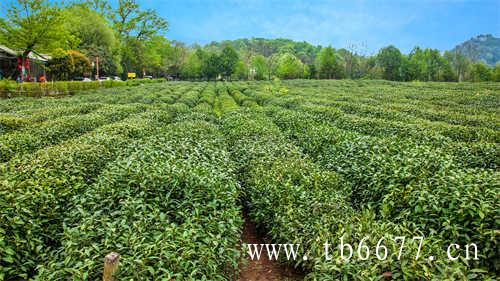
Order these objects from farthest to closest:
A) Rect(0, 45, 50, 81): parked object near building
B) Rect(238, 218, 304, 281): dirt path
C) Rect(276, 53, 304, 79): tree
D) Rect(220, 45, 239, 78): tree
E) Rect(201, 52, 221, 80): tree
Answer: Rect(201, 52, 221, 80): tree → Rect(220, 45, 239, 78): tree → Rect(276, 53, 304, 79): tree → Rect(0, 45, 50, 81): parked object near building → Rect(238, 218, 304, 281): dirt path

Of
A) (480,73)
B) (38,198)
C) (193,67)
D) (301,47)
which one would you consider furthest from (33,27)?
(301,47)

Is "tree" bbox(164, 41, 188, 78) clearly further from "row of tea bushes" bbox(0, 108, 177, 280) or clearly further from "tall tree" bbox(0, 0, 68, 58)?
"row of tea bushes" bbox(0, 108, 177, 280)

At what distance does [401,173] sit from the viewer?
4.98 meters

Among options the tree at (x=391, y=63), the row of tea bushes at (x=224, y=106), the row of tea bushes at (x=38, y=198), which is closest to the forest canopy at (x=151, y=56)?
the tree at (x=391, y=63)

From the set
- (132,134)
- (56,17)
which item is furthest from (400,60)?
(132,134)

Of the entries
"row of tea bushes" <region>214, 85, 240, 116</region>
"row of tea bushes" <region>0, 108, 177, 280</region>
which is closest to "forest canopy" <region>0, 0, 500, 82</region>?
"row of tea bushes" <region>214, 85, 240, 116</region>

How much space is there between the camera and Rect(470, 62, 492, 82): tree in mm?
57844

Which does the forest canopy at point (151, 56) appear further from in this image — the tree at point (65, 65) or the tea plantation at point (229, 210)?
the tea plantation at point (229, 210)

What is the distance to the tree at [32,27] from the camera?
26.1 m

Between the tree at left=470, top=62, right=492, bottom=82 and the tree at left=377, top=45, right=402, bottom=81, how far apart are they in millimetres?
13224

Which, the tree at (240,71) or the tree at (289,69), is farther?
the tree at (240,71)

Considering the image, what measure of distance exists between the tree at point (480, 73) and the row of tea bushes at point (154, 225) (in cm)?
6990

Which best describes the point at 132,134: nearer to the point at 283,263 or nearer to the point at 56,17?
the point at 283,263

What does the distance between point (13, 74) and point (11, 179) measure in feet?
115
